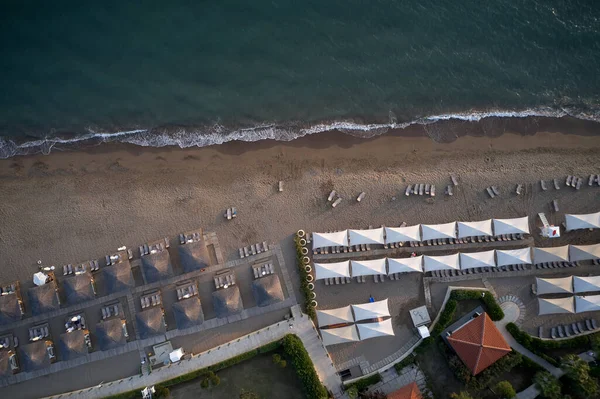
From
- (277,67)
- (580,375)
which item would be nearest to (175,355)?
(277,67)

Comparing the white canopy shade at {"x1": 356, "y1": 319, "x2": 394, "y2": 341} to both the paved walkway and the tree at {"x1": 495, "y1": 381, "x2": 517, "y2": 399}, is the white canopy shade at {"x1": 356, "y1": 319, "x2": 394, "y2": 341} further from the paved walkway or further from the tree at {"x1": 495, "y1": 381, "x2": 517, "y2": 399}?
the tree at {"x1": 495, "y1": 381, "x2": 517, "y2": 399}

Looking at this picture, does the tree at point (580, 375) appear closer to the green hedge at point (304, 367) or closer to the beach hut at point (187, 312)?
the green hedge at point (304, 367)

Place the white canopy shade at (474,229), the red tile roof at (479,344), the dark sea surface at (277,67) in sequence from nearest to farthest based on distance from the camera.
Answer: the red tile roof at (479,344), the white canopy shade at (474,229), the dark sea surface at (277,67)

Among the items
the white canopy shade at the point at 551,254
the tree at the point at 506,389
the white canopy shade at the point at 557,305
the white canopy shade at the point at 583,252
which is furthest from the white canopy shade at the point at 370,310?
the white canopy shade at the point at 583,252

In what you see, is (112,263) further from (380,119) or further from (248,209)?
(380,119)

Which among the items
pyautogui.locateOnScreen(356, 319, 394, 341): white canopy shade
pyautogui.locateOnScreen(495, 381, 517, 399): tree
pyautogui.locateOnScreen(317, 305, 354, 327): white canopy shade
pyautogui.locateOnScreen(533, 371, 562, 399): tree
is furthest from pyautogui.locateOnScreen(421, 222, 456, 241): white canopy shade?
pyautogui.locateOnScreen(533, 371, 562, 399): tree

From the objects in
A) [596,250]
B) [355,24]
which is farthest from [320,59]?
[596,250]

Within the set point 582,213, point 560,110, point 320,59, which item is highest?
point 320,59
